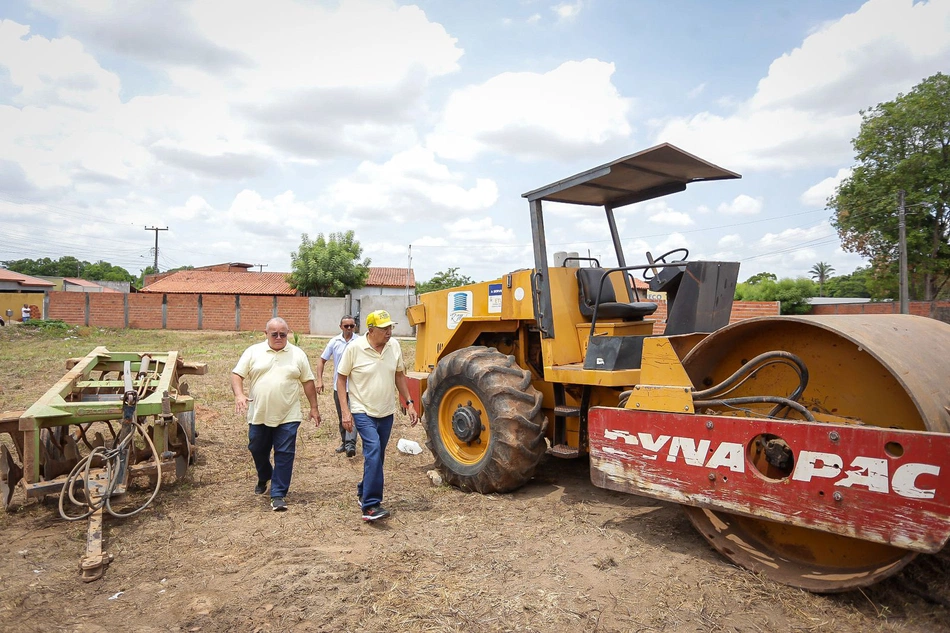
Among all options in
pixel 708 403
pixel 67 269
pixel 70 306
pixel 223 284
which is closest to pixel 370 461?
pixel 708 403

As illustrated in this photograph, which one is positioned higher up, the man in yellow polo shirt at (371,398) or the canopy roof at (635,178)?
the canopy roof at (635,178)

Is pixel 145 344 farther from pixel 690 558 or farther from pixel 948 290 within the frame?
pixel 948 290

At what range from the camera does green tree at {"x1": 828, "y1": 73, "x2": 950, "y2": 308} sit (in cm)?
2920

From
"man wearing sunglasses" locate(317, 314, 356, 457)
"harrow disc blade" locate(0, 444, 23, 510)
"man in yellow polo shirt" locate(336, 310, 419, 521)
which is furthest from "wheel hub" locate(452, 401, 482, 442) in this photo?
"harrow disc blade" locate(0, 444, 23, 510)

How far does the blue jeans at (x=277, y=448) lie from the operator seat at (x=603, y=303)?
8.43 feet

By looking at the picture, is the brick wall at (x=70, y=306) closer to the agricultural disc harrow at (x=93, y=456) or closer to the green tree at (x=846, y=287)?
the agricultural disc harrow at (x=93, y=456)

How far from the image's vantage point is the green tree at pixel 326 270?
116 feet

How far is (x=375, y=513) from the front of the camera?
4664mm

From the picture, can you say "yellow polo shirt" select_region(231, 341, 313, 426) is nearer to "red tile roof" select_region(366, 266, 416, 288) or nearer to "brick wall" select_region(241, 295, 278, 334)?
"brick wall" select_region(241, 295, 278, 334)

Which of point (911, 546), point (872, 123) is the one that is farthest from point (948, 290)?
point (911, 546)

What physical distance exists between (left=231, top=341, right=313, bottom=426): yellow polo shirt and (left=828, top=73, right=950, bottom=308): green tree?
32069 millimetres

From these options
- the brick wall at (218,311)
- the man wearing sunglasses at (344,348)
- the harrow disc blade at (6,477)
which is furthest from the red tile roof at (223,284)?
the harrow disc blade at (6,477)

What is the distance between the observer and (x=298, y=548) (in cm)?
409

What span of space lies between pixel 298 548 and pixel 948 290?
144 ft
